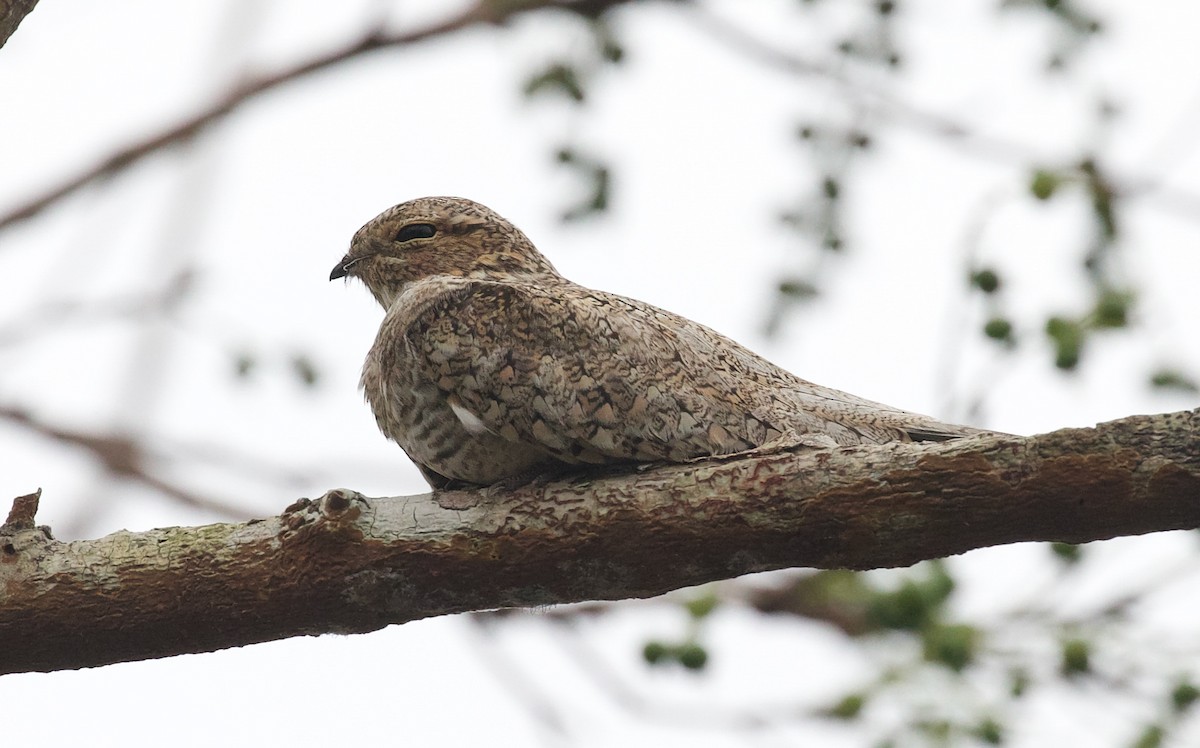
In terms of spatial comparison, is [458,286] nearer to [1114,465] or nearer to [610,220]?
[610,220]

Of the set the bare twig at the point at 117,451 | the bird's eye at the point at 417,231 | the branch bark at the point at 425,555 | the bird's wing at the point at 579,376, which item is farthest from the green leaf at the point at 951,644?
the bare twig at the point at 117,451

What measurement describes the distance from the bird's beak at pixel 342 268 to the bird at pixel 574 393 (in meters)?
0.84

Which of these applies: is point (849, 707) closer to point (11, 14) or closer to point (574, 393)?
point (574, 393)

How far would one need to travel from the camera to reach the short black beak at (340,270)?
173 inches

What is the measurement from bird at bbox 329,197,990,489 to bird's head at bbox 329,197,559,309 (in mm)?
631

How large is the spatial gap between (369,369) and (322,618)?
1.03 m

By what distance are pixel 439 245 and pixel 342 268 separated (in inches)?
13.6

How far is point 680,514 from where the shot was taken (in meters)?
2.65

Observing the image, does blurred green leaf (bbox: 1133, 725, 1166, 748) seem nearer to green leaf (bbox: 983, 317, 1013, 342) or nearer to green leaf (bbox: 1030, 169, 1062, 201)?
green leaf (bbox: 983, 317, 1013, 342)

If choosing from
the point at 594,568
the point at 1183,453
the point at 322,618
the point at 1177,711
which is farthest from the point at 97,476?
the point at 1183,453

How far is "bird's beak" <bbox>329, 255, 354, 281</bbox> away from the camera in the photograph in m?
4.38

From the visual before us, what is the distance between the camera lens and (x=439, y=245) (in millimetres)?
4250

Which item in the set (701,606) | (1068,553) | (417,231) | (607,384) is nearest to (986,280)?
(1068,553)

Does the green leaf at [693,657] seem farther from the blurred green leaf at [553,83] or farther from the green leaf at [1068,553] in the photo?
the blurred green leaf at [553,83]
